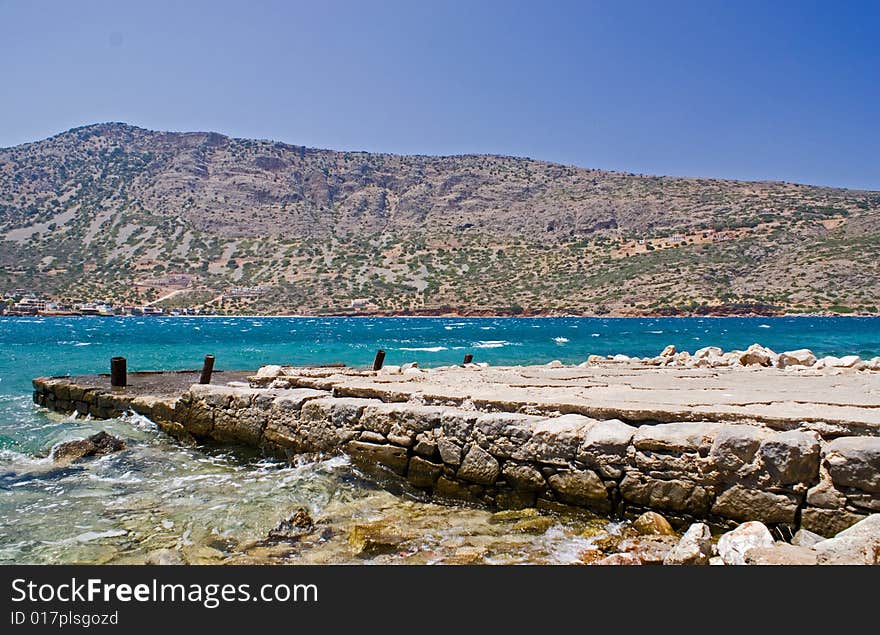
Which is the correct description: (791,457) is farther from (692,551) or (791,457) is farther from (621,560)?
(621,560)

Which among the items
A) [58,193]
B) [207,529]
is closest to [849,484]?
[207,529]

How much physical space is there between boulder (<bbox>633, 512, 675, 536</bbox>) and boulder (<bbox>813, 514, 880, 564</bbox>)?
1342 mm

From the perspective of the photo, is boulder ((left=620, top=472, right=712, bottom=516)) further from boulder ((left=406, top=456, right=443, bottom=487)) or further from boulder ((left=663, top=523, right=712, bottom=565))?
boulder ((left=406, top=456, right=443, bottom=487))

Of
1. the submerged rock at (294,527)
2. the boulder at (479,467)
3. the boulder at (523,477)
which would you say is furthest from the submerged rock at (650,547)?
the submerged rock at (294,527)

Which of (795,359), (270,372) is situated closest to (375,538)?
(270,372)

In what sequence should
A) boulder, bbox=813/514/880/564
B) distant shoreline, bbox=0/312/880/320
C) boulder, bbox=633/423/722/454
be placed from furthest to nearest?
1. distant shoreline, bbox=0/312/880/320
2. boulder, bbox=633/423/722/454
3. boulder, bbox=813/514/880/564

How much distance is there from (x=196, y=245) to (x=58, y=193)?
33571 millimetres

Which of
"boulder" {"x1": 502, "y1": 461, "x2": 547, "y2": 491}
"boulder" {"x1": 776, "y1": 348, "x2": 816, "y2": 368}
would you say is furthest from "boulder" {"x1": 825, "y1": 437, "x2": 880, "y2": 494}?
"boulder" {"x1": 776, "y1": 348, "x2": 816, "y2": 368}

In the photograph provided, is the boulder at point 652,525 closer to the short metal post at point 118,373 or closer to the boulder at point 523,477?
the boulder at point 523,477

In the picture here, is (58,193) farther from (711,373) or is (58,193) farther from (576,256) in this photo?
(711,373)

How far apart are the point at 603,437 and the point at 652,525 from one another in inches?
38.9

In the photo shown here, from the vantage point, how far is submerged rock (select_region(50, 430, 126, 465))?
32.6 feet
